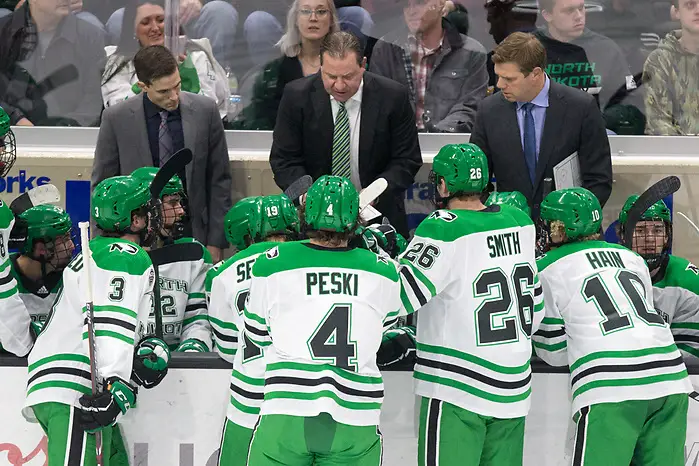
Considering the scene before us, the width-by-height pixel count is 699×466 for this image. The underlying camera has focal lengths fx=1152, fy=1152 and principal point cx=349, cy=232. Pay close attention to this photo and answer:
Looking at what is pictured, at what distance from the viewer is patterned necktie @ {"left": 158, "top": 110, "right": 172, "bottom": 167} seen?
18.1 ft

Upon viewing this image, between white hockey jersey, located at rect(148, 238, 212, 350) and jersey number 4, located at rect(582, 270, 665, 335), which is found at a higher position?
jersey number 4, located at rect(582, 270, 665, 335)

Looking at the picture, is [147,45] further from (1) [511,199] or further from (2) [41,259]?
(1) [511,199]

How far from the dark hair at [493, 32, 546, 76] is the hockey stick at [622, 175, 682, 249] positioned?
2.97 feet

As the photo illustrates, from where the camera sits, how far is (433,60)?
19.6ft

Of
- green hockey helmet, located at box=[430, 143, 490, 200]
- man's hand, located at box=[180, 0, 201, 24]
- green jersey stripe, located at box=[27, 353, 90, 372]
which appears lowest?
green jersey stripe, located at box=[27, 353, 90, 372]

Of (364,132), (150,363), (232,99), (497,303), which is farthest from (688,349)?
(232,99)

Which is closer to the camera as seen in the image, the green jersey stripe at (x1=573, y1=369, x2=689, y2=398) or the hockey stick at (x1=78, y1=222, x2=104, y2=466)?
the hockey stick at (x1=78, y1=222, x2=104, y2=466)

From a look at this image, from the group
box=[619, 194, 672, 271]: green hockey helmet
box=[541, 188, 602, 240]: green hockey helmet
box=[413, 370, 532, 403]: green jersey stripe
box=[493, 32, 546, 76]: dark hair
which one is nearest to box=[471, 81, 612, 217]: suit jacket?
box=[493, 32, 546, 76]: dark hair

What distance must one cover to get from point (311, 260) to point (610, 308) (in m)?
1.13

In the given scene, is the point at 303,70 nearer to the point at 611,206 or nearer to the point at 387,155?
the point at 387,155

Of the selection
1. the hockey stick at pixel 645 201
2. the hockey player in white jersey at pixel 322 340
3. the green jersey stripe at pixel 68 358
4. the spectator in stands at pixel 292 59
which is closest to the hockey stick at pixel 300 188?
the hockey player in white jersey at pixel 322 340

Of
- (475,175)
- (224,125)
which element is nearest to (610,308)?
(475,175)

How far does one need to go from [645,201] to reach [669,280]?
34 cm

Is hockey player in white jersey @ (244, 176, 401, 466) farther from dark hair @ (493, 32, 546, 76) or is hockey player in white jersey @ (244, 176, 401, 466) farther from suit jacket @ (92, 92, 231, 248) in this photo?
suit jacket @ (92, 92, 231, 248)
